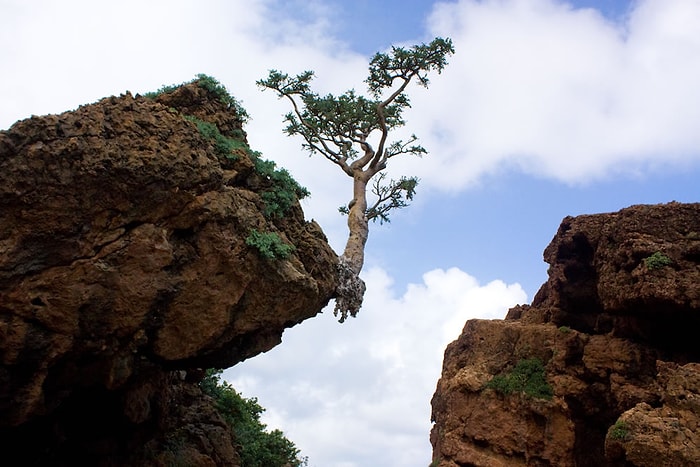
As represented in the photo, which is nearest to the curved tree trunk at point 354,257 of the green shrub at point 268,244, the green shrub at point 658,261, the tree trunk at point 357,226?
the tree trunk at point 357,226

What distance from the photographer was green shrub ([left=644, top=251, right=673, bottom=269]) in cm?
1719

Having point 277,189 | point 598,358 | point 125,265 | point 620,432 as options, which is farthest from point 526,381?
point 125,265

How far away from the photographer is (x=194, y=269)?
12.7 meters

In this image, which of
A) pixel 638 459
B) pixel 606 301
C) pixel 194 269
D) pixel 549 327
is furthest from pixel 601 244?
pixel 194 269

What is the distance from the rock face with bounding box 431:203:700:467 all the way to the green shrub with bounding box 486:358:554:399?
0.13 metres

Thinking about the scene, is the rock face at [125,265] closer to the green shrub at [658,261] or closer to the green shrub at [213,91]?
the green shrub at [213,91]

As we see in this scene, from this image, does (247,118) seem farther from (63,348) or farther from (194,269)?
(63,348)

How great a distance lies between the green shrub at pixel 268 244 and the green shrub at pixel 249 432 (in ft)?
33.5

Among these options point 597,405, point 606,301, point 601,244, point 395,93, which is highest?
point 395,93

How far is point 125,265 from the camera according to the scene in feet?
38.9

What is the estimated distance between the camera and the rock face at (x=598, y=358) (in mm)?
14844

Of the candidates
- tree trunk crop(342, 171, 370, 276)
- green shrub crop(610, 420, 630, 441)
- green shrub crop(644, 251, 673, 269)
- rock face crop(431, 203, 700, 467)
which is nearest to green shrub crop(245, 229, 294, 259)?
tree trunk crop(342, 171, 370, 276)

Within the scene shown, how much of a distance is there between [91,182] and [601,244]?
15.6 m

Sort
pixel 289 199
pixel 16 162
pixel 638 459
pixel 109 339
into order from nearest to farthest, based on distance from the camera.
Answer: pixel 16 162 < pixel 109 339 < pixel 638 459 < pixel 289 199
